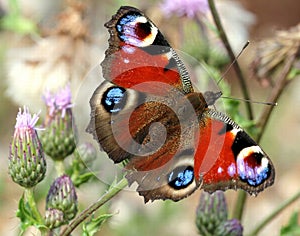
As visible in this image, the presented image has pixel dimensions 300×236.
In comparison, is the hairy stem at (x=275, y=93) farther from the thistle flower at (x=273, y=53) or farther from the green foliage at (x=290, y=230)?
the green foliage at (x=290, y=230)

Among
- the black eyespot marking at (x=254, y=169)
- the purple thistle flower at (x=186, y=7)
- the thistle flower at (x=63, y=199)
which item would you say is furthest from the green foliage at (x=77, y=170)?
the purple thistle flower at (x=186, y=7)

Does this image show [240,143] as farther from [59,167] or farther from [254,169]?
[59,167]

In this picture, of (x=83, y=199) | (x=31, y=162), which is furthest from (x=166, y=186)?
(x=83, y=199)

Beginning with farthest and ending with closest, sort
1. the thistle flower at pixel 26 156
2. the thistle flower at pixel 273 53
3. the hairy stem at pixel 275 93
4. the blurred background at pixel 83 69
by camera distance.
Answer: the blurred background at pixel 83 69 → the thistle flower at pixel 273 53 → the hairy stem at pixel 275 93 → the thistle flower at pixel 26 156

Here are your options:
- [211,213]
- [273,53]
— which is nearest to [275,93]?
[273,53]

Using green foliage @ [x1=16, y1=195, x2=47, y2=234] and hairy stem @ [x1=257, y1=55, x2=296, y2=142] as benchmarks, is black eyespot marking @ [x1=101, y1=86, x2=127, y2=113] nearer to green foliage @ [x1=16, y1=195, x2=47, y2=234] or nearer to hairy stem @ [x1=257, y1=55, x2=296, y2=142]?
green foliage @ [x1=16, y1=195, x2=47, y2=234]
